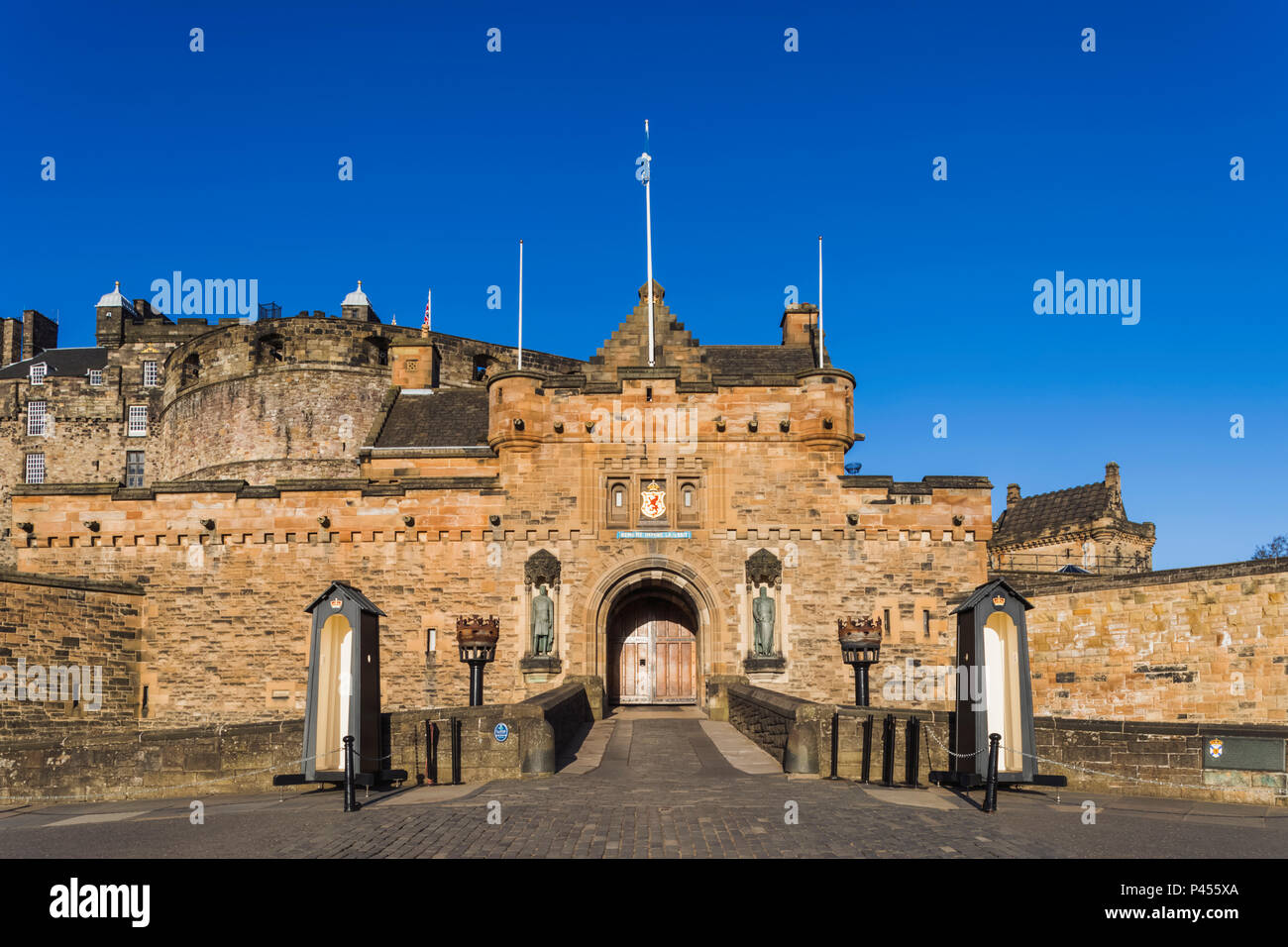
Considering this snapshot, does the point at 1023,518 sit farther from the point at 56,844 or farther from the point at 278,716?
the point at 56,844

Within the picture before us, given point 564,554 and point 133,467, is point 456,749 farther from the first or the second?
point 133,467

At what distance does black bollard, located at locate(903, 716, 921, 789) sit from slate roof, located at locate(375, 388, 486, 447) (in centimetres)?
1999

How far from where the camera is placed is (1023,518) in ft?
167

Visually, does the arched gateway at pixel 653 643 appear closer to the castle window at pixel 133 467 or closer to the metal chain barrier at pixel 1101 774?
the metal chain barrier at pixel 1101 774

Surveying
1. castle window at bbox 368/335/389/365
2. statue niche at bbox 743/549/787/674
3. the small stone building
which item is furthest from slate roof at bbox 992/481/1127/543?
castle window at bbox 368/335/389/365

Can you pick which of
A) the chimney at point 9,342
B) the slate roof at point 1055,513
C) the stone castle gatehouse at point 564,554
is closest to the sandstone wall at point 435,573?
the stone castle gatehouse at point 564,554

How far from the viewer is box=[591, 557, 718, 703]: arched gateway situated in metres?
28.8

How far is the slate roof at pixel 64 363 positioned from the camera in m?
58.5

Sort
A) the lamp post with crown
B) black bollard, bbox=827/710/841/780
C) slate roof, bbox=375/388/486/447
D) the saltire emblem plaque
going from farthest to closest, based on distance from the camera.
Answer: slate roof, bbox=375/388/486/447
the saltire emblem plaque
the lamp post with crown
black bollard, bbox=827/710/841/780

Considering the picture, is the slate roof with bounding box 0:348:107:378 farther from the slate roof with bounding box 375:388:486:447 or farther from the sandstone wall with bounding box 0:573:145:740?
the sandstone wall with bounding box 0:573:145:740

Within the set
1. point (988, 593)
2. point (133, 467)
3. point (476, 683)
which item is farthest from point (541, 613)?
point (133, 467)

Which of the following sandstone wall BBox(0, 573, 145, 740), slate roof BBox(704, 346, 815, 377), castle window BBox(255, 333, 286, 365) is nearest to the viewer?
sandstone wall BBox(0, 573, 145, 740)

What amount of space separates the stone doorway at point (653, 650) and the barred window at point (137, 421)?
3579 cm

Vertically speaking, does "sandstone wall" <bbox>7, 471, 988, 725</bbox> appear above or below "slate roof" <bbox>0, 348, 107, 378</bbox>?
below
